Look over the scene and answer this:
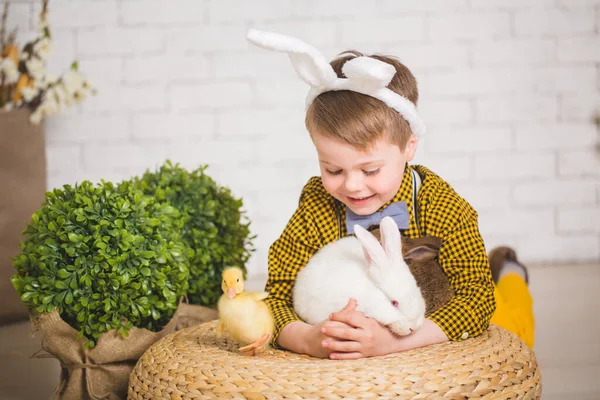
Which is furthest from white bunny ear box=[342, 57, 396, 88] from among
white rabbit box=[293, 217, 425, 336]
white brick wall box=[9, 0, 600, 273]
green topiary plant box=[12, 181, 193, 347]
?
white brick wall box=[9, 0, 600, 273]

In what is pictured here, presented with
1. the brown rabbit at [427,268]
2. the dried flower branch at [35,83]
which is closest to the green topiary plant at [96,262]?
the brown rabbit at [427,268]

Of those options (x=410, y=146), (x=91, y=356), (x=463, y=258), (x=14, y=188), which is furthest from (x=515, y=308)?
(x=14, y=188)

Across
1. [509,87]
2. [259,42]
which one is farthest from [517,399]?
[509,87]

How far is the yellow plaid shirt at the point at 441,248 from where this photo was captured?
4.53 ft

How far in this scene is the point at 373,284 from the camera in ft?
4.07

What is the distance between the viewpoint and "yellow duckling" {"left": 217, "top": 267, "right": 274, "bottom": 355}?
1.27m

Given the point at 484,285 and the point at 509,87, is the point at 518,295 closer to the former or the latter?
Result: the point at 484,285

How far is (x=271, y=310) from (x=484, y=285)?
0.44m

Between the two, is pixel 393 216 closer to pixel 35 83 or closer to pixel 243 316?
pixel 243 316

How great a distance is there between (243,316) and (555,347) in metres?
1.15

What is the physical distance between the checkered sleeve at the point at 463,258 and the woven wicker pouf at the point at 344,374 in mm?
67

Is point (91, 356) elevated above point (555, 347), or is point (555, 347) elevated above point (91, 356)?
point (91, 356)

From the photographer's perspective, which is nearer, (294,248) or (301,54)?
(301,54)

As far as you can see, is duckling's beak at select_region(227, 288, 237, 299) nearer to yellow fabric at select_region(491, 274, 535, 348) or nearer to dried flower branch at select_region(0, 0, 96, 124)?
Result: yellow fabric at select_region(491, 274, 535, 348)
